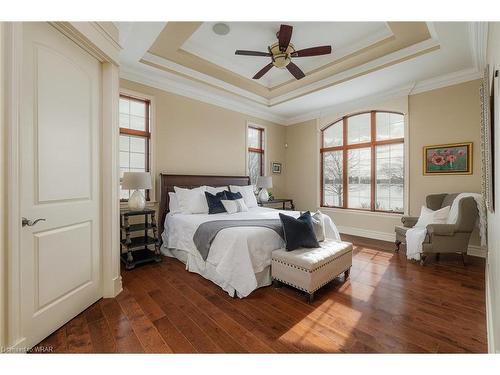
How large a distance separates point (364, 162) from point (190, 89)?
3886mm

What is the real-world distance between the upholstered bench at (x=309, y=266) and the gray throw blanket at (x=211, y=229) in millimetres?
331

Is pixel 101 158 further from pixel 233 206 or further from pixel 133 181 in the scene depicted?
pixel 233 206

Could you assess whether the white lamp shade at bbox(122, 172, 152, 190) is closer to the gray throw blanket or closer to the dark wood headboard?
the dark wood headboard

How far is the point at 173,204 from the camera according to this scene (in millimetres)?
3887

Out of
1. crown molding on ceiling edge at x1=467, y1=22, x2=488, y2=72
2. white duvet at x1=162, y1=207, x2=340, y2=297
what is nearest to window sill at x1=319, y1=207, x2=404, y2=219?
crown molding on ceiling edge at x1=467, y1=22, x2=488, y2=72

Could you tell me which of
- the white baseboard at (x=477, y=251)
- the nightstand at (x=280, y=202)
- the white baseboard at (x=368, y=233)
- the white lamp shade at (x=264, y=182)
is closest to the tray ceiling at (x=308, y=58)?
the white lamp shade at (x=264, y=182)

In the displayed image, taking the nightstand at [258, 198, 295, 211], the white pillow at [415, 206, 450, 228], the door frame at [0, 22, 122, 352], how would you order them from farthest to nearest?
the nightstand at [258, 198, 295, 211] < the white pillow at [415, 206, 450, 228] < the door frame at [0, 22, 122, 352]

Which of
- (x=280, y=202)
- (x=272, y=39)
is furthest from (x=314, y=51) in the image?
(x=280, y=202)

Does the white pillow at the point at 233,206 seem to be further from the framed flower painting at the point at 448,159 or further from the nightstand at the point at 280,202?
the framed flower painting at the point at 448,159

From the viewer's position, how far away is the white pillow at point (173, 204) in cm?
380

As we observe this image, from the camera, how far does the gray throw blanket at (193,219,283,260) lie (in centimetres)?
274

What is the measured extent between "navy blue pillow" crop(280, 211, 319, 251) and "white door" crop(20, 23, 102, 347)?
76.2 inches

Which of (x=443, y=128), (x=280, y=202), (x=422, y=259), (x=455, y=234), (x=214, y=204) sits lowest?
(x=422, y=259)

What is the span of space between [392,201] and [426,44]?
2714mm
